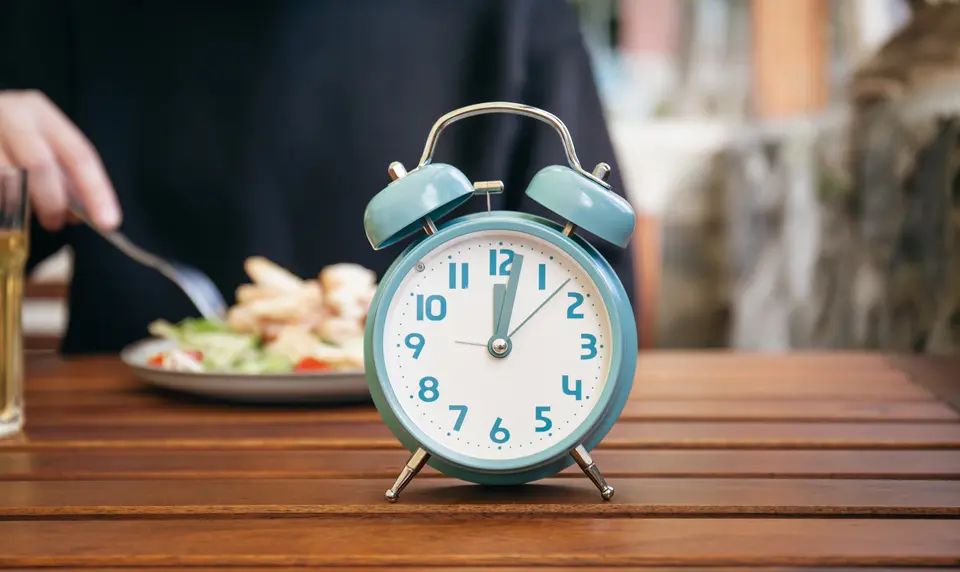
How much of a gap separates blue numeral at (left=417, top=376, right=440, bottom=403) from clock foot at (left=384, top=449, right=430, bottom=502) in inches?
1.5

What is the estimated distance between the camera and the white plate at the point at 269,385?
99 centimetres

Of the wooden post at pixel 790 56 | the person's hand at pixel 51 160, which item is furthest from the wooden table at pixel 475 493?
the wooden post at pixel 790 56

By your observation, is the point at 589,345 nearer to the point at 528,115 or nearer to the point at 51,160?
the point at 528,115

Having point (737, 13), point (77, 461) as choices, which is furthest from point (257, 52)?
point (737, 13)

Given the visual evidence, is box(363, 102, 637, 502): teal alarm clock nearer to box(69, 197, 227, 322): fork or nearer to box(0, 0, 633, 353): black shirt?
box(69, 197, 227, 322): fork

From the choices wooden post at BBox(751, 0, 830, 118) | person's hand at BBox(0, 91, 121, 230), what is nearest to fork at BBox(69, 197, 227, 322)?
person's hand at BBox(0, 91, 121, 230)

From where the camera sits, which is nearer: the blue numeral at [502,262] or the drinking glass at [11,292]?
the blue numeral at [502,262]

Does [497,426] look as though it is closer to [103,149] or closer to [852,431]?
[852,431]

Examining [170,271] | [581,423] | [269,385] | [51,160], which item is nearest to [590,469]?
[581,423]

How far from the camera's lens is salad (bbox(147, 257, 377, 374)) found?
3.49ft

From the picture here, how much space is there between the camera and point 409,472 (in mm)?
671

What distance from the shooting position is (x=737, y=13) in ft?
15.4

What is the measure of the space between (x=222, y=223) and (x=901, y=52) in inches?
72.1

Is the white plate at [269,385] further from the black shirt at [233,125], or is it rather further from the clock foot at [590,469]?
the black shirt at [233,125]
